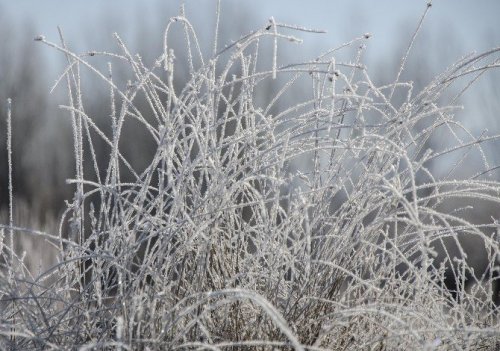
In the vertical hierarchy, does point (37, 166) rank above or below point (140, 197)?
below

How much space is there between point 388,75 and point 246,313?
1918 centimetres

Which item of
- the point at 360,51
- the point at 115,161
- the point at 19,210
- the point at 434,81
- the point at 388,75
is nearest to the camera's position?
the point at 115,161

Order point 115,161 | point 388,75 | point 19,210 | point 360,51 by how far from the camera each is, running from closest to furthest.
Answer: point 115,161
point 360,51
point 19,210
point 388,75

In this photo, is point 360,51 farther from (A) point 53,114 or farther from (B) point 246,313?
(A) point 53,114

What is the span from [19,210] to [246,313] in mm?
4084

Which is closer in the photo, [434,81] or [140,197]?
[140,197]

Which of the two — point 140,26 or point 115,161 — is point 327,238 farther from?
point 140,26

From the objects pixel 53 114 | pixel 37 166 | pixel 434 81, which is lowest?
pixel 37 166

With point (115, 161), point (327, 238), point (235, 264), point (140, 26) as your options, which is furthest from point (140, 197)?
point (140, 26)

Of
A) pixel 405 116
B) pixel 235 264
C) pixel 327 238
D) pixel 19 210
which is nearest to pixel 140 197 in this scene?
pixel 235 264

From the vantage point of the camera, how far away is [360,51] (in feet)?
6.98

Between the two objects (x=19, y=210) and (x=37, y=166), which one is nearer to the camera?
(x=19, y=210)

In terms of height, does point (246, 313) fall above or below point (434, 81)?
below

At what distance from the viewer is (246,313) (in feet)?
5.84
